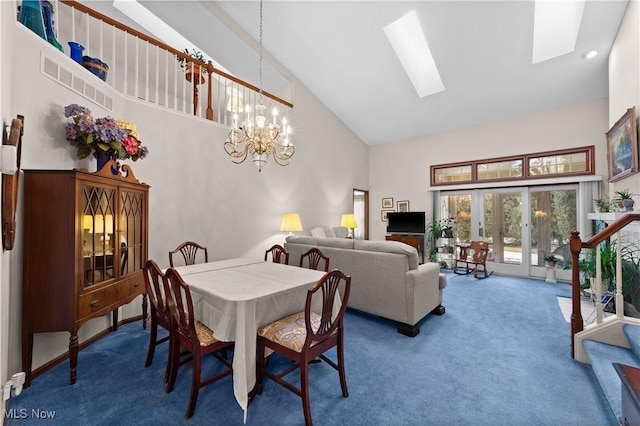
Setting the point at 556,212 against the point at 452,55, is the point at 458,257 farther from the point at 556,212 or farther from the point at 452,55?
the point at 452,55

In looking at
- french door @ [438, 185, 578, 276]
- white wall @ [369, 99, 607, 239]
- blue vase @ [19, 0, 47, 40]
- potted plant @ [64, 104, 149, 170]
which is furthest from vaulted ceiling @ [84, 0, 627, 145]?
potted plant @ [64, 104, 149, 170]

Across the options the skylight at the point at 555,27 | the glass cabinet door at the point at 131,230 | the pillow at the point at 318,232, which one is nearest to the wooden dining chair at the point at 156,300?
the glass cabinet door at the point at 131,230

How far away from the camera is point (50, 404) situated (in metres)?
1.81

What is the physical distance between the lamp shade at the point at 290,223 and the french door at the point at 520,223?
3882 millimetres

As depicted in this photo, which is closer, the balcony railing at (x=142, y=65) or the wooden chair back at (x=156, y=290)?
the wooden chair back at (x=156, y=290)

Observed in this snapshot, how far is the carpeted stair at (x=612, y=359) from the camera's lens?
5.71 feet

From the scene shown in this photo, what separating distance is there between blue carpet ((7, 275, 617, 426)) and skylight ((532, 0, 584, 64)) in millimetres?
3922

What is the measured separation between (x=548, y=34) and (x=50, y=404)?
6850mm

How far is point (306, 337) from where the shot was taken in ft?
5.50

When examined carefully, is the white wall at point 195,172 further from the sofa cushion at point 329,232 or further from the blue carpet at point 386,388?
the blue carpet at point 386,388

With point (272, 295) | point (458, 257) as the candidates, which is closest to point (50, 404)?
point (272, 295)

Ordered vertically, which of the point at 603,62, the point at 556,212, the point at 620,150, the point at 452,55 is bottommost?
the point at 556,212

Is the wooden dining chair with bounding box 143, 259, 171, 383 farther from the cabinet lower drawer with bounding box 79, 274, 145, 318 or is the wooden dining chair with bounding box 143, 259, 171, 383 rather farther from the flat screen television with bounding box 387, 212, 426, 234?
the flat screen television with bounding box 387, 212, 426, 234

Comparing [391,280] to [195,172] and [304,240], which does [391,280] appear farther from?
[195,172]
